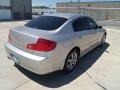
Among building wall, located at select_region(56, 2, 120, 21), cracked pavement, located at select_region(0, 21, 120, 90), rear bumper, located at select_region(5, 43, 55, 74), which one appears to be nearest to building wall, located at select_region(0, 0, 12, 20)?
building wall, located at select_region(56, 2, 120, 21)

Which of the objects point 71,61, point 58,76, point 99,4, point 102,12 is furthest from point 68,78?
point 99,4

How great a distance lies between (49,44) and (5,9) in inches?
939

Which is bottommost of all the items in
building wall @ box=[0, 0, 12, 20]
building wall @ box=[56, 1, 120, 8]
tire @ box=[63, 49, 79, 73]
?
tire @ box=[63, 49, 79, 73]

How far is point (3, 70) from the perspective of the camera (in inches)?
186

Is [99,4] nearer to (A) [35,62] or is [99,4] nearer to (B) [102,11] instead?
(B) [102,11]

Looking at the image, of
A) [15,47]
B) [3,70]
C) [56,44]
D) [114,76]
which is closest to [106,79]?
[114,76]

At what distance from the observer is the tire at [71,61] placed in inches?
178

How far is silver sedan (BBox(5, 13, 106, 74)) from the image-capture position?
12.5ft

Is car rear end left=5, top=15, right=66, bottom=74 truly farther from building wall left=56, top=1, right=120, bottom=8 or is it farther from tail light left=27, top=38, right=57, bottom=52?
building wall left=56, top=1, right=120, bottom=8

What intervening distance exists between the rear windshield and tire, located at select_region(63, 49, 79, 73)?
83 cm

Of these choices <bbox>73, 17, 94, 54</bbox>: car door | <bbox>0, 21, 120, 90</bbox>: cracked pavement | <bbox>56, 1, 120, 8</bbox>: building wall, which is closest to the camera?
<bbox>0, 21, 120, 90</bbox>: cracked pavement

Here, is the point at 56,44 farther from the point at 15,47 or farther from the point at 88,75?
the point at 88,75

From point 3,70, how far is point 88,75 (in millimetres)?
2337

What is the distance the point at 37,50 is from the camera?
12.5 ft
